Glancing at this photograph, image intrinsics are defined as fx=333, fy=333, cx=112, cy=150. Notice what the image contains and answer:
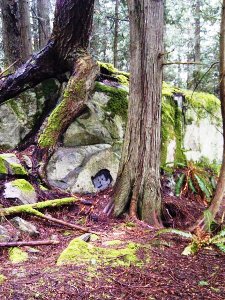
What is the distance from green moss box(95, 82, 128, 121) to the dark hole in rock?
1.55m

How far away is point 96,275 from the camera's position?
335cm

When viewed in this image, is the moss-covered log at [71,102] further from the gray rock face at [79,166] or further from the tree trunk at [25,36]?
the tree trunk at [25,36]

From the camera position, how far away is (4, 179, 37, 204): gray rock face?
5.45m

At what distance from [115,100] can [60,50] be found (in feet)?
5.93

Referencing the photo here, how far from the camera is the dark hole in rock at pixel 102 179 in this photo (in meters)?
7.16

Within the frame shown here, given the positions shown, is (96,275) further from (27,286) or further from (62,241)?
(62,241)

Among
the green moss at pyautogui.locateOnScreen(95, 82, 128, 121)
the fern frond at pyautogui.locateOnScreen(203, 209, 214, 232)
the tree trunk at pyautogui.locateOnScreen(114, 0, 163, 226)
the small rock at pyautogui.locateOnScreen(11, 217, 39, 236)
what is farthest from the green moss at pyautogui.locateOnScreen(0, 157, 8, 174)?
the fern frond at pyautogui.locateOnScreen(203, 209, 214, 232)

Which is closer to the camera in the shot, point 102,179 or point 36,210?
point 36,210

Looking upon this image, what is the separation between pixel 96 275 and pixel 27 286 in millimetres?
691

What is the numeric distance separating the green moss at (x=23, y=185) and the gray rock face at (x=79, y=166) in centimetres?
85

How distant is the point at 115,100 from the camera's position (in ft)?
27.0

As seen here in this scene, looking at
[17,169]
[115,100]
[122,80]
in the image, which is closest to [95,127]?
[115,100]

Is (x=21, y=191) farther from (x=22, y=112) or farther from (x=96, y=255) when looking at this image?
(x=22, y=112)

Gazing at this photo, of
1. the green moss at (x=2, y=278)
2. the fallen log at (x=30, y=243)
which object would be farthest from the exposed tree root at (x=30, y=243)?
the green moss at (x=2, y=278)
